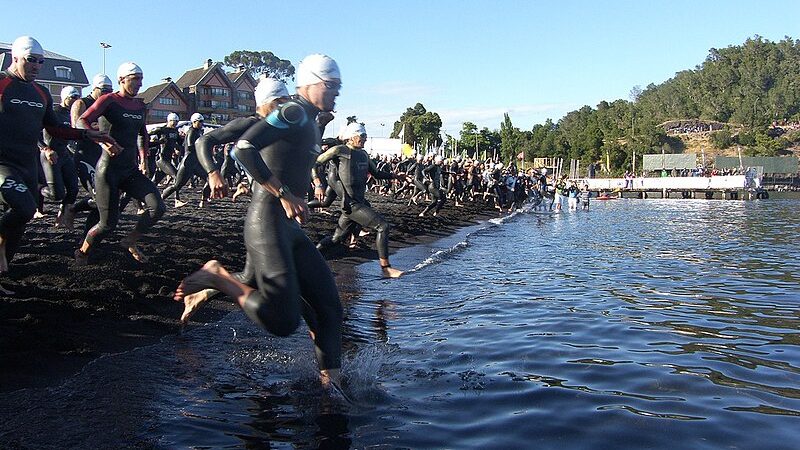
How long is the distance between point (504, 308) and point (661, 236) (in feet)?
41.3

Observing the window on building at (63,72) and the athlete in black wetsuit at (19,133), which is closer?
the athlete in black wetsuit at (19,133)

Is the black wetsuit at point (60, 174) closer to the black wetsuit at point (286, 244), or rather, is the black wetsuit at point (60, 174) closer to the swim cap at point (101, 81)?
the swim cap at point (101, 81)

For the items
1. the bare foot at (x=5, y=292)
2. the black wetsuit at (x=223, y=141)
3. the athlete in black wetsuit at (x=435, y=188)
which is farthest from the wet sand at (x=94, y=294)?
the athlete in black wetsuit at (x=435, y=188)

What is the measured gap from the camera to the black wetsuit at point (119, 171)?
728 centimetres

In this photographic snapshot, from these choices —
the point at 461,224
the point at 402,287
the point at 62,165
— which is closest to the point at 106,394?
the point at 402,287

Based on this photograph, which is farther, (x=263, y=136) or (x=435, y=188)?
(x=435, y=188)

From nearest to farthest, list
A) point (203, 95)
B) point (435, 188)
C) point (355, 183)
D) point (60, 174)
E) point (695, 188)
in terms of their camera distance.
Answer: point (60, 174), point (355, 183), point (435, 188), point (695, 188), point (203, 95)

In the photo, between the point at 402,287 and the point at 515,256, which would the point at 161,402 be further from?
the point at 515,256

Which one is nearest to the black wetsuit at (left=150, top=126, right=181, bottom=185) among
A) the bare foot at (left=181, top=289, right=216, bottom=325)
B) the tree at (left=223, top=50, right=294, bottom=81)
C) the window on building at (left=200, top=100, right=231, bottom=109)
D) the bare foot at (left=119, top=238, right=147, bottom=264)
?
the bare foot at (left=119, top=238, right=147, bottom=264)

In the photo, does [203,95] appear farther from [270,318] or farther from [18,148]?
[270,318]

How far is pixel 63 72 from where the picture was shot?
6341 cm

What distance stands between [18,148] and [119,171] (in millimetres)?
1258

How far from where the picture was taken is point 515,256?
13906 millimetres

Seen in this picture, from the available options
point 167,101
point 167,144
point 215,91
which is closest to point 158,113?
point 167,101
